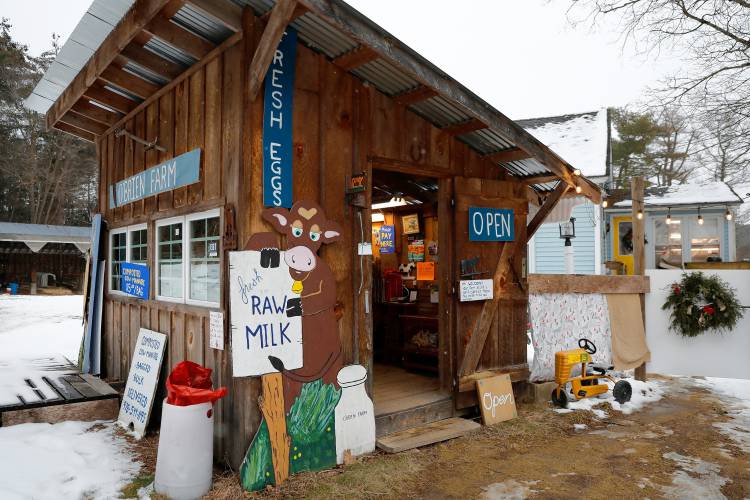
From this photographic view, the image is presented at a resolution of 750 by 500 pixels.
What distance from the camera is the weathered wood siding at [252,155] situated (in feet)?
13.6

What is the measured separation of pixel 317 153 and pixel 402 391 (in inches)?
128

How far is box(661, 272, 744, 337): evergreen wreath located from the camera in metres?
7.61

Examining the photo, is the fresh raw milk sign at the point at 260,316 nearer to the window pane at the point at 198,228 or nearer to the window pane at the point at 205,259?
the window pane at the point at 205,259

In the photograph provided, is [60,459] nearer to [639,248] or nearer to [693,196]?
[639,248]

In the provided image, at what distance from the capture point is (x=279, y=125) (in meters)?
4.32

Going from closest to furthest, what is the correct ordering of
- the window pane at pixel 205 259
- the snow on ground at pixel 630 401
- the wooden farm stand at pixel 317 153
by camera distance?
the wooden farm stand at pixel 317 153, the window pane at pixel 205 259, the snow on ground at pixel 630 401

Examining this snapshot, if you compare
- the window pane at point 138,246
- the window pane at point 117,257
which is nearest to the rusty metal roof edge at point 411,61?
the window pane at point 138,246

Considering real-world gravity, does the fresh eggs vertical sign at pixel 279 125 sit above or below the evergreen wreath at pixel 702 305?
above

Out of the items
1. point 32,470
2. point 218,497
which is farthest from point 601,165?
point 32,470

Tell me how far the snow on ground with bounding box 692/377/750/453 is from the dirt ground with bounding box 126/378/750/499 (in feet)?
0.15

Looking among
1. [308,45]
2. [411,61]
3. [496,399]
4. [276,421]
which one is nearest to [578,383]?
[496,399]

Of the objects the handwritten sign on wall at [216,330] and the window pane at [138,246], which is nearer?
the handwritten sign on wall at [216,330]

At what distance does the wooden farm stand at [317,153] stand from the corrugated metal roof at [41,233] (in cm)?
1671

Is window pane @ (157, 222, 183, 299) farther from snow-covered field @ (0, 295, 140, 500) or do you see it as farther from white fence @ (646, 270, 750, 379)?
white fence @ (646, 270, 750, 379)
